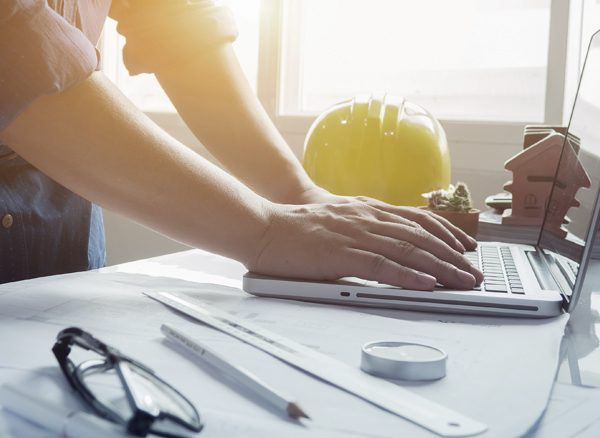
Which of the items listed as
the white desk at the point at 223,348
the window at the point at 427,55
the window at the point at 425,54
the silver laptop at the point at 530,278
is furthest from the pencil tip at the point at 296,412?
the window at the point at 425,54

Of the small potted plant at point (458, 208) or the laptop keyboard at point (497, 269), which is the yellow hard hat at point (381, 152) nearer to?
the small potted plant at point (458, 208)

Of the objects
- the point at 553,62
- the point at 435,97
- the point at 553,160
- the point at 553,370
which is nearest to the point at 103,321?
the point at 553,370

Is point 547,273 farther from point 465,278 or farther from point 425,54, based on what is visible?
point 425,54

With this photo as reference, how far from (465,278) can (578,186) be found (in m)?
0.24

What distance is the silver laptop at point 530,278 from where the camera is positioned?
22.8 inches

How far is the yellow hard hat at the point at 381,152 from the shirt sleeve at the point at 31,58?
527 mm

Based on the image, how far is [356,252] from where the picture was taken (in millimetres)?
636

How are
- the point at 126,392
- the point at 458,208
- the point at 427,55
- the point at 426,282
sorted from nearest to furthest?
the point at 126,392 < the point at 426,282 < the point at 458,208 < the point at 427,55

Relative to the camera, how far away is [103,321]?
0.52m

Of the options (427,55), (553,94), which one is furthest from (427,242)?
(427,55)

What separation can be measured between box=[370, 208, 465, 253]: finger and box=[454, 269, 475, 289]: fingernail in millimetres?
100

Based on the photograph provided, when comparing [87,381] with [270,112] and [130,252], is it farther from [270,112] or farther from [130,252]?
[130,252]

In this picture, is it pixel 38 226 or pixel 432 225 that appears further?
pixel 38 226

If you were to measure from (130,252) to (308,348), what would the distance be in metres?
1.80
